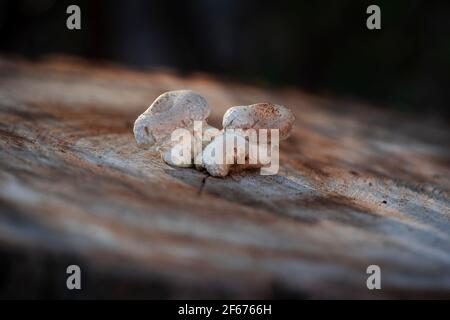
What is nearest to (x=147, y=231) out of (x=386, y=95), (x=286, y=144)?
(x=286, y=144)

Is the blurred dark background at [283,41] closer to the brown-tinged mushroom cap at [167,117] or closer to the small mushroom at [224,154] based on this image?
the brown-tinged mushroom cap at [167,117]

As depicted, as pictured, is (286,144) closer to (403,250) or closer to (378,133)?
(378,133)

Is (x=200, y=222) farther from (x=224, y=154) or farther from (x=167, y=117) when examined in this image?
(x=167, y=117)

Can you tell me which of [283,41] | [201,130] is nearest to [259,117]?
[201,130]

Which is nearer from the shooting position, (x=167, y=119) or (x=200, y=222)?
(x=200, y=222)

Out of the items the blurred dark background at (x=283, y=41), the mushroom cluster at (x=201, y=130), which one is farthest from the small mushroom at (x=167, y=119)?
the blurred dark background at (x=283, y=41)

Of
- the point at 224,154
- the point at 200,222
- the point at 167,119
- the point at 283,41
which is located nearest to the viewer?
the point at 200,222

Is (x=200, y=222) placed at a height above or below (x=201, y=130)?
below
